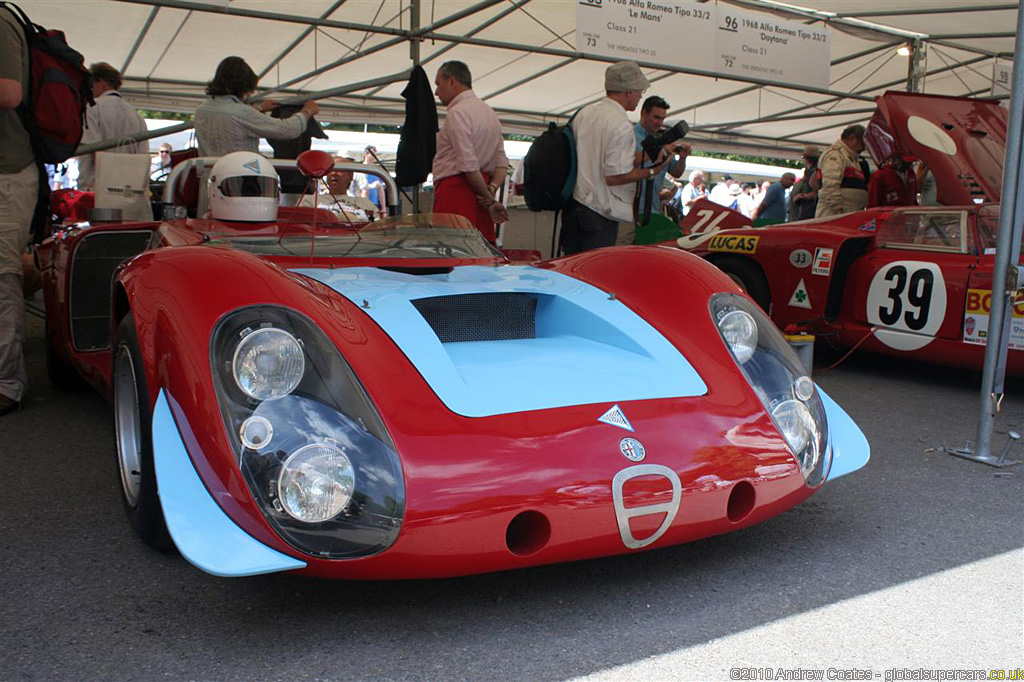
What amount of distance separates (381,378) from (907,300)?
→ 3654 millimetres

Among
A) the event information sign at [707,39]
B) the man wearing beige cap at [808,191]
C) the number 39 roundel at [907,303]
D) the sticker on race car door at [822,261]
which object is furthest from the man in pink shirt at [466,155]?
the man wearing beige cap at [808,191]

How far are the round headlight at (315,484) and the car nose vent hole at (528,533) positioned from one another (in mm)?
339

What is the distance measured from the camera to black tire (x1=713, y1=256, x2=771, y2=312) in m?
5.69

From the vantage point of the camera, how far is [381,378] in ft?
Answer: 6.80

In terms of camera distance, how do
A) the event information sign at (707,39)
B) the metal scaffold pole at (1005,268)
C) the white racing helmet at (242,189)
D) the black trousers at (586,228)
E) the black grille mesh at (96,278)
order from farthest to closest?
the event information sign at (707,39), the black trousers at (586,228), the black grille mesh at (96,278), the white racing helmet at (242,189), the metal scaffold pole at (1005,268)

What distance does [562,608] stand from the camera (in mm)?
2057

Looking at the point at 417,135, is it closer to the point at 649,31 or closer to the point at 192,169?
the point at 192,169

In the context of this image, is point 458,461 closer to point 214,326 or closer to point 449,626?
point 449,626

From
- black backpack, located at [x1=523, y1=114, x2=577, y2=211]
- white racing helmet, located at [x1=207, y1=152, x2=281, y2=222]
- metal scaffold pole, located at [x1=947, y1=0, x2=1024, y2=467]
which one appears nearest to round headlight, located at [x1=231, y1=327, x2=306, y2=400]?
white racing helmet, located at [x1=207, y1=152, x2=281, y2=222]

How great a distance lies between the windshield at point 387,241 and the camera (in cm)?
304

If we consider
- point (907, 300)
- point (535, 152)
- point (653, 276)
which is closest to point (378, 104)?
point (535, 152)

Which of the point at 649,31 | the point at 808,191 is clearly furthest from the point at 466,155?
the point at 808,191

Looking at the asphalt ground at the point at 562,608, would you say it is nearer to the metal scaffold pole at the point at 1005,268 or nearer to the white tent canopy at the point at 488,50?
the metal scaffold pole at the point at 1005,268

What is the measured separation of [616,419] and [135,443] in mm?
1300
